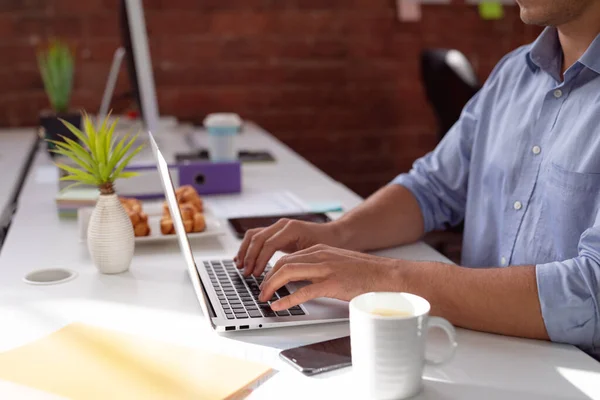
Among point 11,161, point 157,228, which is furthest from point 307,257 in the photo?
point 11,161

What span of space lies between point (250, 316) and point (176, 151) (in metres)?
1.49

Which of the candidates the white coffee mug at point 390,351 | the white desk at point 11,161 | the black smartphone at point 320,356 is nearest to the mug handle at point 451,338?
the white coffee mug at point 390,351

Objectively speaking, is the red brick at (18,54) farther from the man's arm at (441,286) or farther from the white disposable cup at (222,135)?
the man's arm at (441,286)

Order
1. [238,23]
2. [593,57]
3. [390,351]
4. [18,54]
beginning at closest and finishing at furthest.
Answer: [390,351]
[593,57]
[18,54]
[238,23]

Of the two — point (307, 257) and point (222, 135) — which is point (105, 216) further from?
point (222, 135)

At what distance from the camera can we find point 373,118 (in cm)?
359

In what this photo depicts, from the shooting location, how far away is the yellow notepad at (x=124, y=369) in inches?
36.1

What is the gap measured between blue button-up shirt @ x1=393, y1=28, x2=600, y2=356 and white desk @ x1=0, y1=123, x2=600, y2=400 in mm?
85

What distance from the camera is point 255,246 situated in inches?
52.7

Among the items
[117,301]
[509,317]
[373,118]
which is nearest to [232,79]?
[373,118]

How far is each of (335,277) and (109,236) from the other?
1.44 ft

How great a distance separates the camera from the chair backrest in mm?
2770

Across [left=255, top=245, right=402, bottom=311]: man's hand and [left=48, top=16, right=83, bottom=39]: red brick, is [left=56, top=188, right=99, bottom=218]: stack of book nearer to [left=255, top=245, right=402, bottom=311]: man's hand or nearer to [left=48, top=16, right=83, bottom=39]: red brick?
[left=255, top=245, right=402, bottom=311]: man's hand

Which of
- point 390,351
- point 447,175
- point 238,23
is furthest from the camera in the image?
point 238,23
